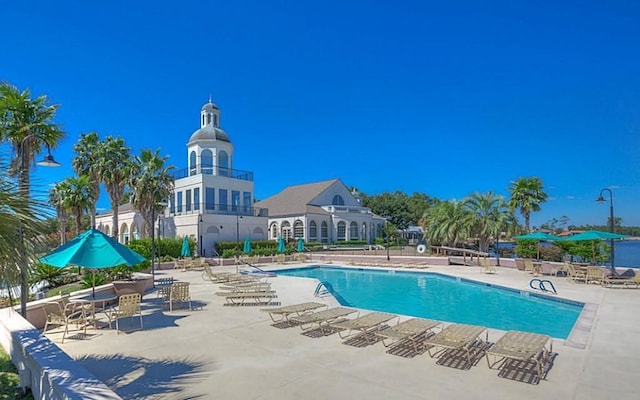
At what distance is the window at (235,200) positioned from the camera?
3700 cm

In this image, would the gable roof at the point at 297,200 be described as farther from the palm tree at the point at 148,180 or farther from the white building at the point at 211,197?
the palm tree at the point at 148,180

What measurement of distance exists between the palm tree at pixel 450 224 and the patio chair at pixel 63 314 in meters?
27.1

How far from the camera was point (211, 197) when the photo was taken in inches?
1384

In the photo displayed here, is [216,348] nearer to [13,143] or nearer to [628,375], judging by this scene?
[628,375]

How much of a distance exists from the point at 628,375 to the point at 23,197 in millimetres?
9033

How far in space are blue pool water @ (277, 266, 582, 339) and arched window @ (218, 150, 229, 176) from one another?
61.5 ft

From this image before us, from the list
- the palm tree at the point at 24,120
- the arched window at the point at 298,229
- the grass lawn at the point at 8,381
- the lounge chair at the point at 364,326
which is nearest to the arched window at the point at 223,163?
the arched window at the point at 298,229

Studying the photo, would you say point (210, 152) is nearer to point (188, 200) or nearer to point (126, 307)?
point (188, 200)

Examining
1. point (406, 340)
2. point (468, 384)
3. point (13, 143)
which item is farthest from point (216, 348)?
point (13, 143)

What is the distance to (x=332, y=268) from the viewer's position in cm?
2752

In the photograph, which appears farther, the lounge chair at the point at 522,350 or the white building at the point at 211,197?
the white building at the point at 211,197

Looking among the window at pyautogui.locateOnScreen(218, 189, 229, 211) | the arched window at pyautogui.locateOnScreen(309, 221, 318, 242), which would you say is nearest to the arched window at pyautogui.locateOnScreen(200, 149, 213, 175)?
the window at pyautogui.locateOnScreen(218, 189, 229, 211)

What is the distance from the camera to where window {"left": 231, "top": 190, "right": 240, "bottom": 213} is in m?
37.0

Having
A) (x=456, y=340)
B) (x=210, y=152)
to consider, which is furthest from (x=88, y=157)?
(x=456, y=340)
